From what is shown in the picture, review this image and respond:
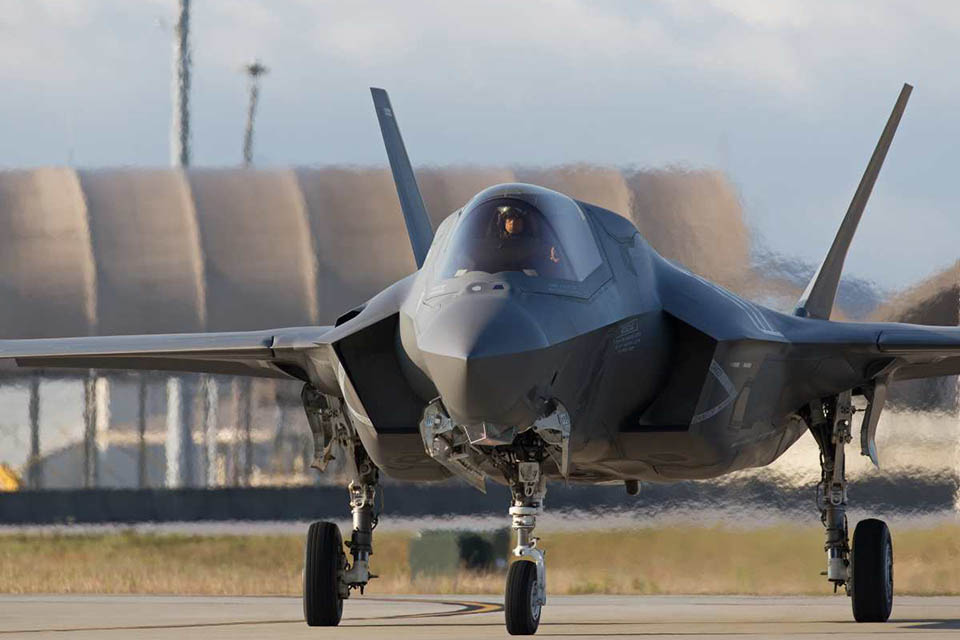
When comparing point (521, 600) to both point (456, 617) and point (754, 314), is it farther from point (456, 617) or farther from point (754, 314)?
point (456, 617)

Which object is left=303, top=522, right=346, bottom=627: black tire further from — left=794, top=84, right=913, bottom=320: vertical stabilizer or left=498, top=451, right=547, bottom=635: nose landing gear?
left=794, top=84, right=913, bottom=320: vertical stabilizer

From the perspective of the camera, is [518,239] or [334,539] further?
[334,539]

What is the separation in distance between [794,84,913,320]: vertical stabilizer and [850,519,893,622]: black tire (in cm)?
206

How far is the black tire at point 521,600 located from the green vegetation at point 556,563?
8.06 metres

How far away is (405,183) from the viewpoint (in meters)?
13.4

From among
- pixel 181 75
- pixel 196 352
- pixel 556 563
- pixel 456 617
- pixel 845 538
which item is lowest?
pixel 456 617

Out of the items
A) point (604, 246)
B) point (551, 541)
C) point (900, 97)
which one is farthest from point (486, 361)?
point (551, 541)

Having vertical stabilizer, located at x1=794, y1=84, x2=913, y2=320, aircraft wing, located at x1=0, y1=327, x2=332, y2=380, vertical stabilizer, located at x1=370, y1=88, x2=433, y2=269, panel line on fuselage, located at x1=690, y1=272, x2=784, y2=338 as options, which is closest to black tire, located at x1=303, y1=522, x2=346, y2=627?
aircraft wing, located at x1=0, y1=327, x2=332, y2=380

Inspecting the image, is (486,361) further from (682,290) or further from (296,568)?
(296,568)

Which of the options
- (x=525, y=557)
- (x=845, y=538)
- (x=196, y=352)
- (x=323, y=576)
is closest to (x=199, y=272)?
(x=196, y=352)

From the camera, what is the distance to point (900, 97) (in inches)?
555

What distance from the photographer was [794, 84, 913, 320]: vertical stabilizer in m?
13.4

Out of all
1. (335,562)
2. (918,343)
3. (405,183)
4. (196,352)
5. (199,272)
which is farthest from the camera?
(199,272)

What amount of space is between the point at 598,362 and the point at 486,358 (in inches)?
54.0
